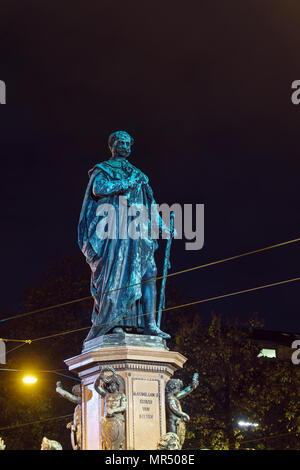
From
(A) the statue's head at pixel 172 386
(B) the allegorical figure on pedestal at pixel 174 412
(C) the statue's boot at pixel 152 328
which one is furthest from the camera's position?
(C) the statue's boot at pixel 152 328

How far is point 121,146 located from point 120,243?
6.29ft

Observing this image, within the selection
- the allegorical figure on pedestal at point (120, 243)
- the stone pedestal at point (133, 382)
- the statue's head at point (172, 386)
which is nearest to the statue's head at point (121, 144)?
the allegorical figure on pedestal at point (120, 243)

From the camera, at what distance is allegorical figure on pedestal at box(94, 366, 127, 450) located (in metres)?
10.9

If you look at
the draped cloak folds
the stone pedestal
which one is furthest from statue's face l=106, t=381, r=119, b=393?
the draped cloak folds

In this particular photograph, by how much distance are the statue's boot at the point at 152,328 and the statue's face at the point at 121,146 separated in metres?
3.09

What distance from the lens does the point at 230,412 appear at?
2978 cm

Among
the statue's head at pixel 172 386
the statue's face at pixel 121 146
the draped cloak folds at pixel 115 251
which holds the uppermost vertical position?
the statue's face at pixel 121 146

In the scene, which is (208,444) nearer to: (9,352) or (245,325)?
(245,325)

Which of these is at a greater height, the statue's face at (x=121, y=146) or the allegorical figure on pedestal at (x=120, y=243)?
the statue's face at (x=121, y=146)

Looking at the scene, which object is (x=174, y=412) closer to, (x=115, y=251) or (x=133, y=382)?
(x=133, y=382)

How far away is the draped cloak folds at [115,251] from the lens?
12367mm

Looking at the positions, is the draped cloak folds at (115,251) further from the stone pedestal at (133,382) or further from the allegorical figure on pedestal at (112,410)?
the allegorical figure on pedestal at (112,410)

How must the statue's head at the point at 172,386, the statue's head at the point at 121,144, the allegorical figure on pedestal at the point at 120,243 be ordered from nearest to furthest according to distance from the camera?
the statue's head at the point at 172,386 → the allegorical figure on pedestal at the point at 120,243 → the statue's head at the point at 121,144

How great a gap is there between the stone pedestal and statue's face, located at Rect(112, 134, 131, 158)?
3.55 m
